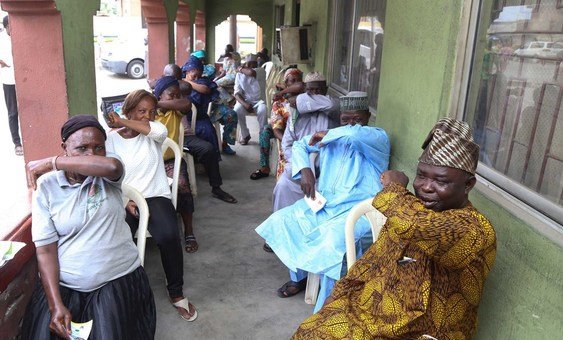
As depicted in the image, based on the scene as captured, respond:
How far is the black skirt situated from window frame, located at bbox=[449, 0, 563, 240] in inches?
61.5

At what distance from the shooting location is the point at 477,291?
150 cm

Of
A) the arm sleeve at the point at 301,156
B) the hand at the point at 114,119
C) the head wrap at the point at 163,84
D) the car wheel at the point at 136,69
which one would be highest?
the head wrap at the point at 163,84

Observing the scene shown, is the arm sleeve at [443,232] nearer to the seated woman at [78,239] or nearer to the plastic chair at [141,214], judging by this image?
the seated woman at [78,239]

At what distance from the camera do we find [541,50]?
1657 millimetres

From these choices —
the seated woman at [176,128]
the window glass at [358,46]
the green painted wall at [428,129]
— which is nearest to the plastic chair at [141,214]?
the seated woman at [176,128]

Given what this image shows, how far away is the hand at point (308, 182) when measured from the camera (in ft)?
9.26

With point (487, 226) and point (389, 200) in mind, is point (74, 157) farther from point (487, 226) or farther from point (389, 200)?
point (487, 226)

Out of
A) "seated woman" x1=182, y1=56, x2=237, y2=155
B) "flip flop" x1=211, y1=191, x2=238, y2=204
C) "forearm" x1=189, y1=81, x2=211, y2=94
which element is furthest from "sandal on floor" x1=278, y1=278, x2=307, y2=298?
"forearm" x1=189, y1=81, x2=211, y2=94

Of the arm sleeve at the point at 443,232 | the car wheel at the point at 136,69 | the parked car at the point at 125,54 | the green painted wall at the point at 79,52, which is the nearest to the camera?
the arm sleeve at the point at 443,232

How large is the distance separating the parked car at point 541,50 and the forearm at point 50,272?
1978mm

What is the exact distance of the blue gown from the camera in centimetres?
250

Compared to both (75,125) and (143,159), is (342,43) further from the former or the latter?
(75,125)

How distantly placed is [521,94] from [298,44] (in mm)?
4187

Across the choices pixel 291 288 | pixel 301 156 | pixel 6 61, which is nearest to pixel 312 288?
pixel 291 288
